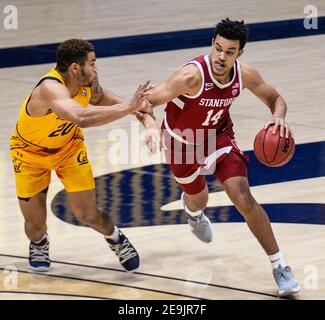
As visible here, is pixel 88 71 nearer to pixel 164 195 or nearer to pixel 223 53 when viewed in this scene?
pixel 223 53

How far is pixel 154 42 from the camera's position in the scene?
46.7 ft

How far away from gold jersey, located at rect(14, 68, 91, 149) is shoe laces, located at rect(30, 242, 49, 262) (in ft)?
1.97

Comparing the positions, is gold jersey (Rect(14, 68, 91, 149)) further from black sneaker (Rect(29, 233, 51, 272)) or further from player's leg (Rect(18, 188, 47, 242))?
black sneaker (Rect(29, 233, 51, 272))

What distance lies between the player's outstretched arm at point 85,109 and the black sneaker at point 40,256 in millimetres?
883

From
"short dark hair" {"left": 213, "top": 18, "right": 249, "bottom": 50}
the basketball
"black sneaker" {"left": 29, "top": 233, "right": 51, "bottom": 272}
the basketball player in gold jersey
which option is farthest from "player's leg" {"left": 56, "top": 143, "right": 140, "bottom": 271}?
"short dark hair" {"left": 213, "top": 18, "right": 249, "bottom": 50}

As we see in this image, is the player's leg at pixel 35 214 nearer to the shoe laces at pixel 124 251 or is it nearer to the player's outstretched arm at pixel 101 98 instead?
the shoe laces at pixel 124 251

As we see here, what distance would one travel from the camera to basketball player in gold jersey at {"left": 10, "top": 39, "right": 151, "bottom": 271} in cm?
614

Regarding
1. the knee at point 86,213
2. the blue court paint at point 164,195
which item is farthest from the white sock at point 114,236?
the blue court paint at point 164,195

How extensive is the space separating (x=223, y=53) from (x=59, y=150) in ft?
3.58

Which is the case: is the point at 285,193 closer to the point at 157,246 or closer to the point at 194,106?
the point at 157,246

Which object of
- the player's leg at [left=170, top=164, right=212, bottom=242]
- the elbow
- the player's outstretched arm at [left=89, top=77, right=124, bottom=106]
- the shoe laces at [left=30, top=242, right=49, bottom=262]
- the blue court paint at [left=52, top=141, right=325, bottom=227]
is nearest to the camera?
the elbow

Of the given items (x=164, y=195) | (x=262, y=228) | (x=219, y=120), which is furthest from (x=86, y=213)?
(x=164, y=195)

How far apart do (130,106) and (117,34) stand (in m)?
9.28

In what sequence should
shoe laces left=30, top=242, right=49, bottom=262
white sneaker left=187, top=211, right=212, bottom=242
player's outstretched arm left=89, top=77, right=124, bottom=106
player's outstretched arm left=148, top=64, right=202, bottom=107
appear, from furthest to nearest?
Answer: white sneaker left=187, top=211, right=212, bottom=242 → player's outstretched arm left=89, top=77, right=124, bottom=106 → shoe laces left=30, top=242, right=49, bottom=262 → player's outstretched arm left=148, top=64, right=202, bottom=107
